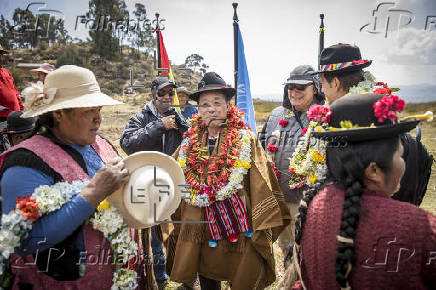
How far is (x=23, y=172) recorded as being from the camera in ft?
5.49

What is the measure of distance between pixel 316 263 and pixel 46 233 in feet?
4.89

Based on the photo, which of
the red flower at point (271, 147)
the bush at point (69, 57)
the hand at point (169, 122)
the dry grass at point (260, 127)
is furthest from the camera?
the bush at point (69, 57)

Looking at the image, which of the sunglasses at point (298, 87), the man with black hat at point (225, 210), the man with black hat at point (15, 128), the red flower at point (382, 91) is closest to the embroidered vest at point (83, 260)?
the man with black hat at point (225, 210)

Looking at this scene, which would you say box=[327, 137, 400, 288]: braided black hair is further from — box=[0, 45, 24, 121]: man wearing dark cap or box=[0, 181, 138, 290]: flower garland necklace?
box=[0, 45, 24, 121]: man wearing dark cap

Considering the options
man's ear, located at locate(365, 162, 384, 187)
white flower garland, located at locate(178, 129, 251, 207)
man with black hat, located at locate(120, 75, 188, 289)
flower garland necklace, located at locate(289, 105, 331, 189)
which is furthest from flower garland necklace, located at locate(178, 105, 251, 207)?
man's ear, located at locate(365, 162, 384, 187)

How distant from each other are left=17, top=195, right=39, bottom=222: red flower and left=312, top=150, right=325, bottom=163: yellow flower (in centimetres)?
204

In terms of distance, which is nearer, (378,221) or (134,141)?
(378,221)

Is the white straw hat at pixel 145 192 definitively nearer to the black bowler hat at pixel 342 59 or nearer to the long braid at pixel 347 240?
the long braid at pixel 347 240

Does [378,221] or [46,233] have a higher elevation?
[378,221]

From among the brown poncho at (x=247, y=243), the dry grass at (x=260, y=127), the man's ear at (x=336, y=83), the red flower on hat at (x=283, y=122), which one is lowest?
the dry grass at (x=260, y=127)

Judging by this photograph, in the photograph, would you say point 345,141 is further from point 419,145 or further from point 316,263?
point 419,145

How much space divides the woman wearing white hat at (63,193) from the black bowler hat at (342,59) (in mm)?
1989

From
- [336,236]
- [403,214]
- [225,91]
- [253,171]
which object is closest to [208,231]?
[253,171]

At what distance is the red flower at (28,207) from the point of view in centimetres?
157
